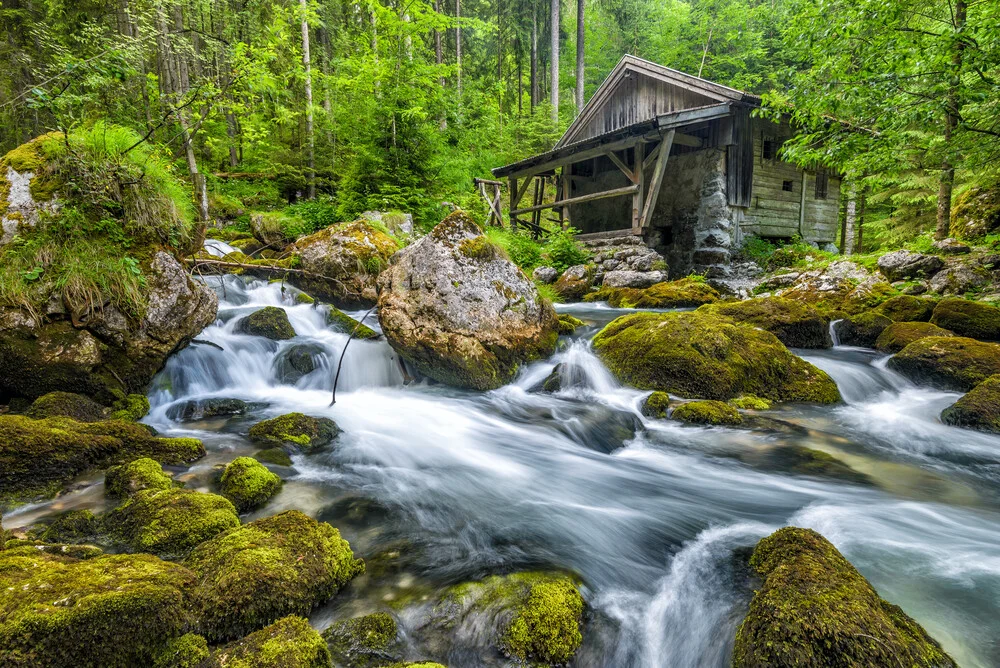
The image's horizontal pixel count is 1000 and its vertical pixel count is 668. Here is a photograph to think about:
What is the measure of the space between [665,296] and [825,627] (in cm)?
1017

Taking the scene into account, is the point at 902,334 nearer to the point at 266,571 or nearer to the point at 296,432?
the point at 296,432

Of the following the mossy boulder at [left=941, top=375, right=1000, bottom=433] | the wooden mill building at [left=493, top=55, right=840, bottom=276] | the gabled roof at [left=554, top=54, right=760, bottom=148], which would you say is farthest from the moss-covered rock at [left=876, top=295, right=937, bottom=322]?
the gabled roof at [left=554, top=54, right=760, bottom=148]

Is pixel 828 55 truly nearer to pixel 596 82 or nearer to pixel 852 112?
pixel 852 112

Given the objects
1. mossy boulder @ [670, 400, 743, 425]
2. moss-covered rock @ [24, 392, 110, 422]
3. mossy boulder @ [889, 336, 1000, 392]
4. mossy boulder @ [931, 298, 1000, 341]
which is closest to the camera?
moss-covered rock @ [24, 392, 110, 422]

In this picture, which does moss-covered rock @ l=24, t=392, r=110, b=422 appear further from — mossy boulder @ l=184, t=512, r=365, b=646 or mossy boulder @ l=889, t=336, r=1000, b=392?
mossy boulder @ l=889, t=336, r=1000, b=392

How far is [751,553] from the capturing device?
9.53 feet

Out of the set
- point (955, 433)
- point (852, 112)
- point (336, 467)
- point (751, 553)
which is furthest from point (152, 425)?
point (852, 112)

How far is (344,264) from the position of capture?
30.2 feet

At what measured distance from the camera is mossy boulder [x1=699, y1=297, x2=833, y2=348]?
769cm

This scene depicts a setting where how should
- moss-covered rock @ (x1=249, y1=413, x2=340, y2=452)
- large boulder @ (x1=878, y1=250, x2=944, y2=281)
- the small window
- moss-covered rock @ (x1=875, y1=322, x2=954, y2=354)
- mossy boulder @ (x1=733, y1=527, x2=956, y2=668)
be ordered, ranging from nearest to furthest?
1. mossy boulder @ (x1=733, y1=527, x2=956, y2=668)
2. moss-covered rock @ (x1=249, y1=413, x2=340, y2=452)
3. moss-covered rock @ (x1=875, y1=322, x2=954, y2=354)
4. large boulder @ (x1=878, y1=250, x2=944, y2=281)
5. the small window

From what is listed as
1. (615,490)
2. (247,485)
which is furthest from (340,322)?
(615,490)

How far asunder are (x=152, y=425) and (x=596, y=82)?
35.3 metres

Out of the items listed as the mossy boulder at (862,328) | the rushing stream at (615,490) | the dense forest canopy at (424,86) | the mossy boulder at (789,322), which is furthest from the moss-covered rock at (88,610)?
the mossy boulder at (862,328)

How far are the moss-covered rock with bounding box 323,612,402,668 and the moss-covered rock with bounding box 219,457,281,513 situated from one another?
4.88 ft
